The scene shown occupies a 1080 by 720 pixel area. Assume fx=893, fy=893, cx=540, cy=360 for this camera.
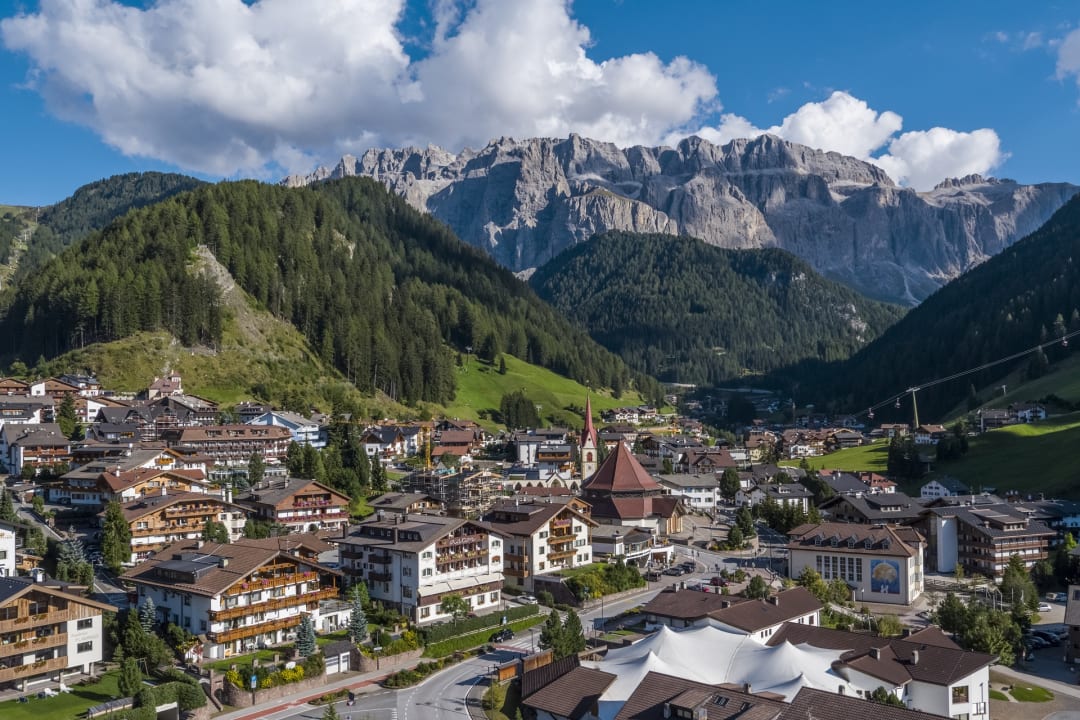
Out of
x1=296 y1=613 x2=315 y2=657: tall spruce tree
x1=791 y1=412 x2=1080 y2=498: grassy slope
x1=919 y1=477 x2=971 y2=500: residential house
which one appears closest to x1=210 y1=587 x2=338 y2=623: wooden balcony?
x1=296 y1=613 x2=315 y2=657: tall spruce tree

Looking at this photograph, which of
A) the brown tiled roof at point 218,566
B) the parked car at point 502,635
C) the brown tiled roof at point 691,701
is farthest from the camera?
the parked car at point 502,635

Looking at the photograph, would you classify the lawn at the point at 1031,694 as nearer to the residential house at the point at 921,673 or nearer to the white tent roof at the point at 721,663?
the residential house at the point at 921,673

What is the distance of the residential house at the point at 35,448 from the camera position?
9694 cm

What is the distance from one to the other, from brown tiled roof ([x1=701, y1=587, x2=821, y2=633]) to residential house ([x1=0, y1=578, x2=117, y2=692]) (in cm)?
3946

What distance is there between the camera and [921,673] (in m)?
53.8

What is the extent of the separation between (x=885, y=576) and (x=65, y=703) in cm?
6634

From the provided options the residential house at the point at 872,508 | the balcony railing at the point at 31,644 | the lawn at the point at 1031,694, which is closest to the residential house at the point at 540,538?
the balcony railing at the point at 31,644

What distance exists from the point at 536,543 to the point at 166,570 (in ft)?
105

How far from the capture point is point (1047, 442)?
13388 centimetres

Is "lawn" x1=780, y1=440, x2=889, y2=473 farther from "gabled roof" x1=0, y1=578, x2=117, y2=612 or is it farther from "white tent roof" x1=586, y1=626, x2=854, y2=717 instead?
"gabled roof" x1=0, y1=578, x2=117, y2=612

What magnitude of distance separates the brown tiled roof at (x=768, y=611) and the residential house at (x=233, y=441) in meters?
67.3

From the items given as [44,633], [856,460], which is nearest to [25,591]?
[44,633]

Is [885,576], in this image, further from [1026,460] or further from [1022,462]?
[1026,460]

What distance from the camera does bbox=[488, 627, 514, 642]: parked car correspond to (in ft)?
213
